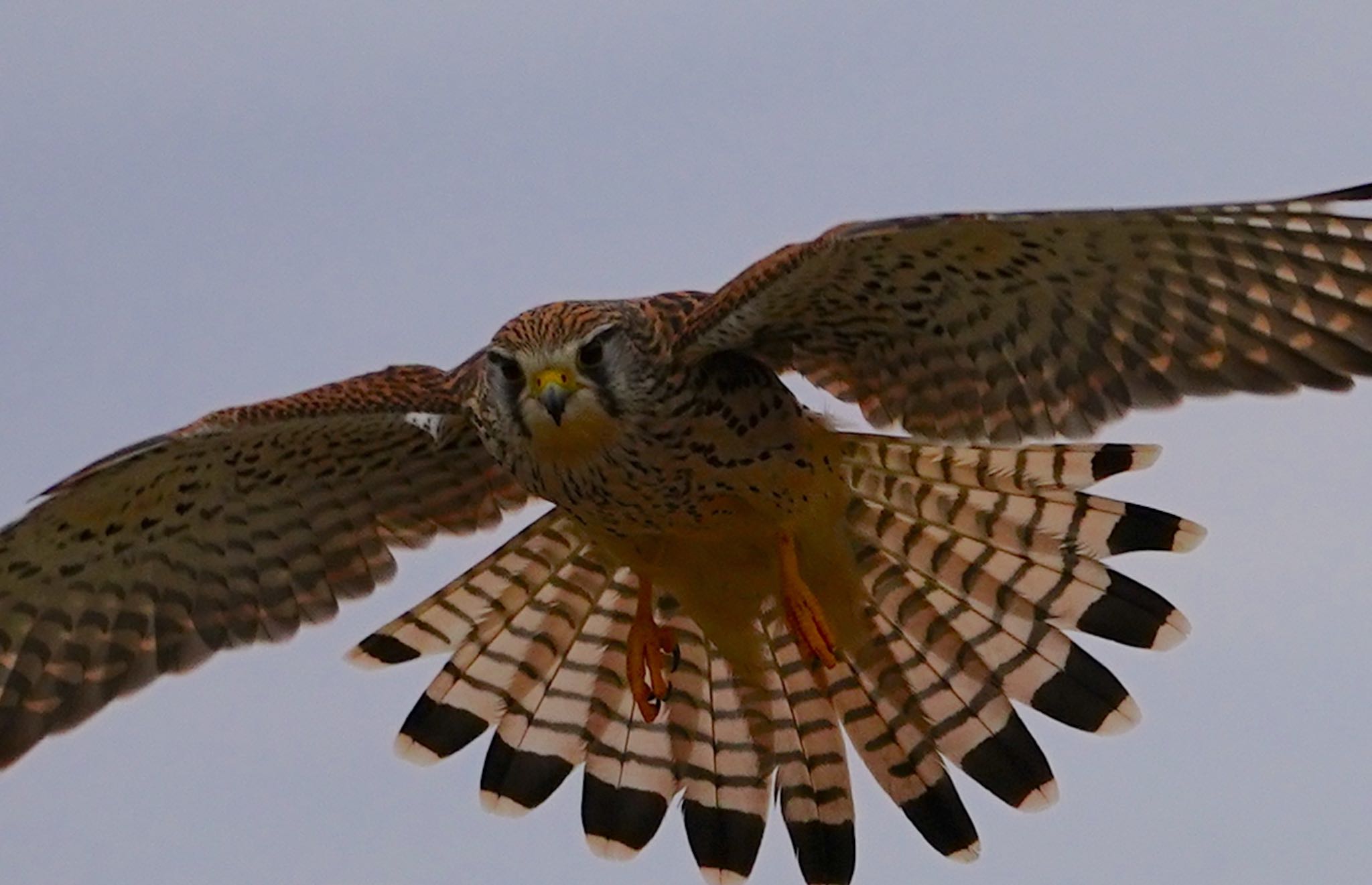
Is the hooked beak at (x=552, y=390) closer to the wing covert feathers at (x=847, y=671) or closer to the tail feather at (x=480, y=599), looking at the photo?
the wing covert feathers at (x=847, y=671)

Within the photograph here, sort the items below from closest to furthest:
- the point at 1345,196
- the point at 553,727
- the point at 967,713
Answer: the point at 1345,196
the point at 967,713
the point at 553,727

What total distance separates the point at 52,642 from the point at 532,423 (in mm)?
2223

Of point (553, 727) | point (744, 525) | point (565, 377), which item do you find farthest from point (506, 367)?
point (553, 727)

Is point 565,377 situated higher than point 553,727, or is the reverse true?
point 565,377

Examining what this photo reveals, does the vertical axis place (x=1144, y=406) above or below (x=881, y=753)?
above

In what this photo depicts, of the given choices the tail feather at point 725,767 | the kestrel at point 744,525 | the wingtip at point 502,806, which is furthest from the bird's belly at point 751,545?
the wingtip at point 502,806

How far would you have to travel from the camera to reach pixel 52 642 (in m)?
9.75

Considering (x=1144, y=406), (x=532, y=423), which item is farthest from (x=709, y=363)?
(x=1144, y=406)

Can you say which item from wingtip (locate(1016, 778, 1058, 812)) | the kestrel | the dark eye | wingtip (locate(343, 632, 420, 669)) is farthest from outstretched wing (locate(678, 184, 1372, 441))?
wingtip (locate(343, 632, 420, 669))

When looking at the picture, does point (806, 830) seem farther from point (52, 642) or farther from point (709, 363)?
point (52, 642)

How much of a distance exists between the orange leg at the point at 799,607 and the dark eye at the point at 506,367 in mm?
1193

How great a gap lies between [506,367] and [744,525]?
1.07 metres

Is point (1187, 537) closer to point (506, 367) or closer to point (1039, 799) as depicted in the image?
point (1039, 799)

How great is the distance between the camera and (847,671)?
9742 mm
